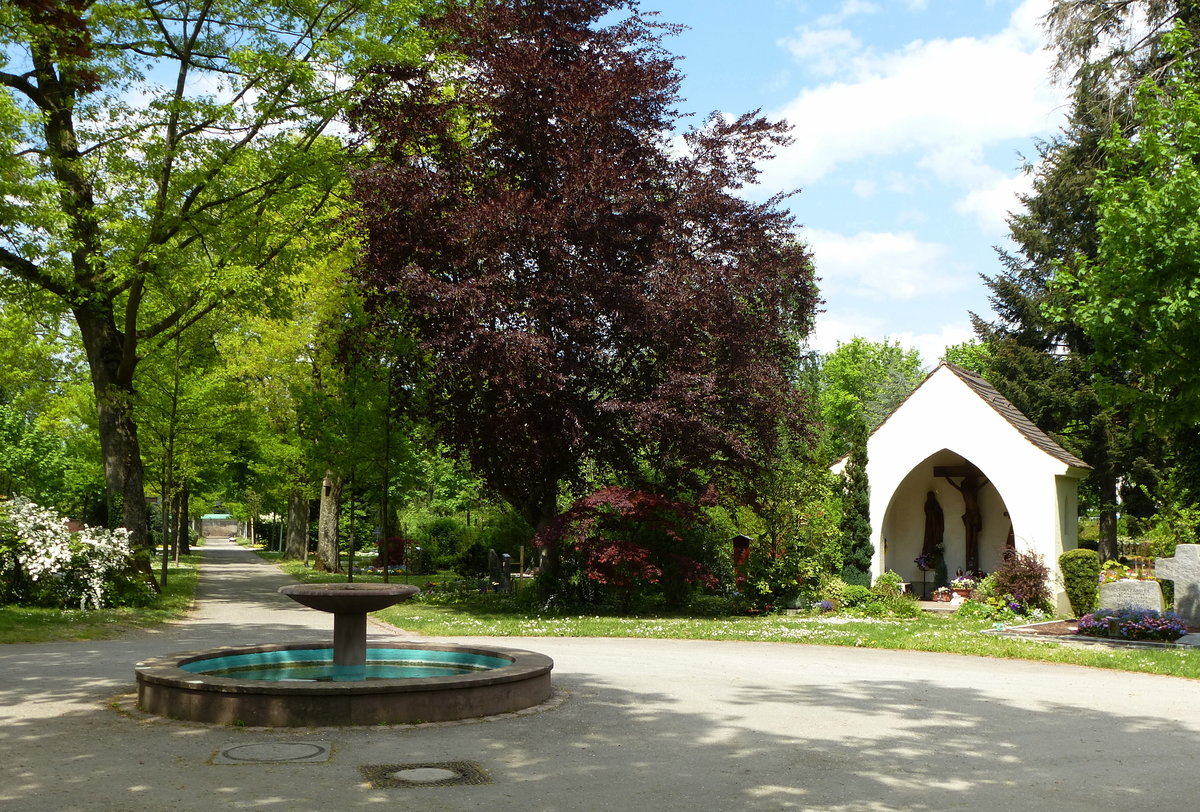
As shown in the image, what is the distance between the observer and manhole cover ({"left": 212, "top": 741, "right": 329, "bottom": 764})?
7.20 m

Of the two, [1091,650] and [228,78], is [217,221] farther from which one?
[1091,650]

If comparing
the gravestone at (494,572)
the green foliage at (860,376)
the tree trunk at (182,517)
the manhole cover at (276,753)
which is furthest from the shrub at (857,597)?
the green foliage at (860,376)

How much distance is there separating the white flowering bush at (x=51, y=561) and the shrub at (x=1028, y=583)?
18486 millimetres

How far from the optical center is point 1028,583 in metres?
22.0

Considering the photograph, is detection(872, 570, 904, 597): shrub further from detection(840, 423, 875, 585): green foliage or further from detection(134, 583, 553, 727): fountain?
detection(134, 583, 553, 727): fountain

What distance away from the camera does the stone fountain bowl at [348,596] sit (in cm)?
952

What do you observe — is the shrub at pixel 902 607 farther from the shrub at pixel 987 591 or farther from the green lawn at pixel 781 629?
the shrub at pixel 987 591

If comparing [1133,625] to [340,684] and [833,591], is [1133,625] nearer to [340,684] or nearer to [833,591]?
[833,591]

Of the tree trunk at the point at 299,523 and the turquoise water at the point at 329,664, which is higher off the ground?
the tree trunk at the point at 299,523

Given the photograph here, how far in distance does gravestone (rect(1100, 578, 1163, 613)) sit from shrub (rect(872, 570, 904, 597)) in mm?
5181

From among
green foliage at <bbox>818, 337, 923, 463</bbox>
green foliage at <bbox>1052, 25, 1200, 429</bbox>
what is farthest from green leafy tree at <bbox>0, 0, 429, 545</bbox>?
green foliage at <bbox>818, 337, 923, 463</bbox>

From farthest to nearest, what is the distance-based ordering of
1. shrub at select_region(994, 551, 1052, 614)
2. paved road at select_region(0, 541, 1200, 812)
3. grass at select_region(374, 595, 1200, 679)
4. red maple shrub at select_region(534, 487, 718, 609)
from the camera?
1. shrub at select_region(994, 551, 1052, 614)
2. red maple shrub at select_region(534, 487, 718, 609)
3. grass at select_region(374, 595, 1200, 679)
4. paved road at select_region(0, 541, 1200, 812)

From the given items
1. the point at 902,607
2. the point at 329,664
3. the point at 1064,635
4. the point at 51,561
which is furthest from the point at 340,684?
the point at 902,607

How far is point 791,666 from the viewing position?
13.3 metres
